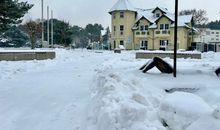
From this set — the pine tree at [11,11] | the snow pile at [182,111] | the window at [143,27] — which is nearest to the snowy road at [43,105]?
the snow pile at [182,111]

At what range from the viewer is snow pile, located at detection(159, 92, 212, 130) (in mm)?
4688

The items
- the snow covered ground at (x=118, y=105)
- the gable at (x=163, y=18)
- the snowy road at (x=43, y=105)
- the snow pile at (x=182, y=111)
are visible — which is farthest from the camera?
the gable at (x=163, y=18)

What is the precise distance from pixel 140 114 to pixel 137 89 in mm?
2315

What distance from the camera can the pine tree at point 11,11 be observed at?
1938 centimetres

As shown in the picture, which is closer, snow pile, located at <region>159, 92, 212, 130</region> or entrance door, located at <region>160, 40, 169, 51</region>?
snow pile, located at <region>159, 92, 212, 130</region>

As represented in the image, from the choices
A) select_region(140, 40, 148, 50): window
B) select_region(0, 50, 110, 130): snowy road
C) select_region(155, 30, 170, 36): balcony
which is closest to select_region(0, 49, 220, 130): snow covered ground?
select_region(0, 50, 110, 130): snowy road

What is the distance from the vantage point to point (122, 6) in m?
61.0

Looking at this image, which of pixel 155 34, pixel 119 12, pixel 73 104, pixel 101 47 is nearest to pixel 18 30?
pixel 101 47

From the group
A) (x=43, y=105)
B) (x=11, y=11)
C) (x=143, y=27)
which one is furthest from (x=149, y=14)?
(x=43, y=105)

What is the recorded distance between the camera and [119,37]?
61.8 m

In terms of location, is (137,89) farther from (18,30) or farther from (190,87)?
(18,30)

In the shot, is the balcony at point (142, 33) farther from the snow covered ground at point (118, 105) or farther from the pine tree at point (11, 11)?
the snow covered ground at point (118, 105)

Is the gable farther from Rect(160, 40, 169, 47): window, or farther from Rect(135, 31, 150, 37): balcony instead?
Rect(160, 40, 169, 47): window

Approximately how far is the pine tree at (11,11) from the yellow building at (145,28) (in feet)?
118
